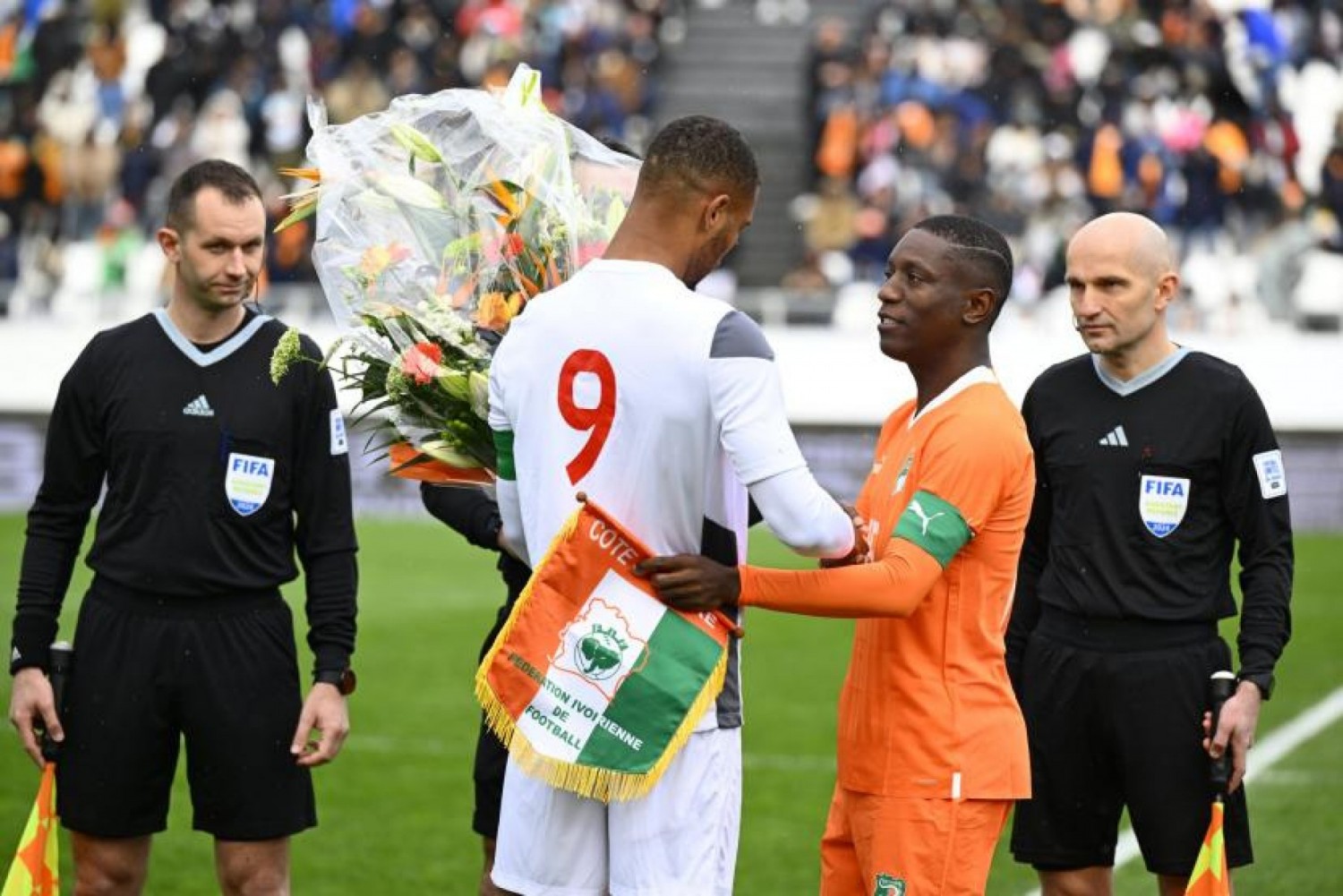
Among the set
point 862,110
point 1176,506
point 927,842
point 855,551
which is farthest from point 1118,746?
point 862,110

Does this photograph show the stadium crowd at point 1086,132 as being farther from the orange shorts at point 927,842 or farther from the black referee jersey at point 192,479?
the orange shorts at point 927,842

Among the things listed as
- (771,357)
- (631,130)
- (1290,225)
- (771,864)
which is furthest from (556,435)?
(631,130)

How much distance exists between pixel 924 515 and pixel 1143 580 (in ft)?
3.64

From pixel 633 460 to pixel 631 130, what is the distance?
20.2m

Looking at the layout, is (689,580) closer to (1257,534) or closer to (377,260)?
(377,260)

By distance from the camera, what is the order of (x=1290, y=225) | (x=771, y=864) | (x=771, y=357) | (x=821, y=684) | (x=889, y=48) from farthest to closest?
(x=889, y=48), (x=1290, y=225), (x=821, y=684), (x=771, y=864), (x=771, y=357)

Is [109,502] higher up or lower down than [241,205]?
lower down

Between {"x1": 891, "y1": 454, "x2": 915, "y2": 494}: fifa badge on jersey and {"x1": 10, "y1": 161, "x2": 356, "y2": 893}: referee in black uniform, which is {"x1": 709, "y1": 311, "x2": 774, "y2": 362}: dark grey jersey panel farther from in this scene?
{"x1": 10, "y1": 161, "x2": 356, "y2": 893}: referee in black uniform

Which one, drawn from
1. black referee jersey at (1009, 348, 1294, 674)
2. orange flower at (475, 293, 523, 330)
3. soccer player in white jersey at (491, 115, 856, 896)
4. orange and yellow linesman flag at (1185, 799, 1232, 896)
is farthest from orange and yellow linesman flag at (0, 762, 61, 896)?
orange and yellow linesman flag at (1185, 799, 1232, 896)

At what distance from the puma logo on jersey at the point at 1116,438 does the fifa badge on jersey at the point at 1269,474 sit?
0.31 meters

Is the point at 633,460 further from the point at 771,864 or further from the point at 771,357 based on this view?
the point at 771,864

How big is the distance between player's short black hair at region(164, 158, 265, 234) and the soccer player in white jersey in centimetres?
124

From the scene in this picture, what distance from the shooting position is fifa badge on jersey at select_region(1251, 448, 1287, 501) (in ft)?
17.2

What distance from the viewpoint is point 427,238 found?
5031mm
